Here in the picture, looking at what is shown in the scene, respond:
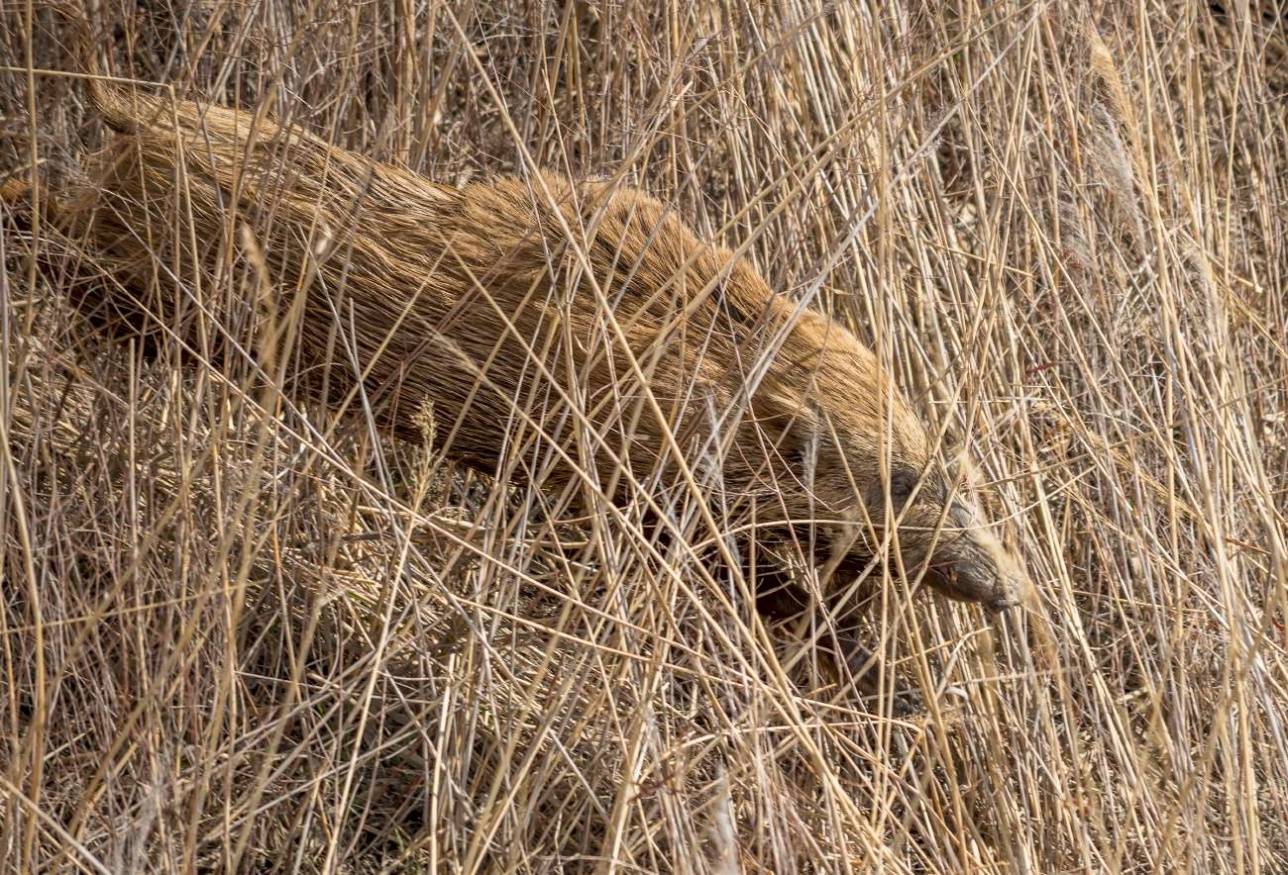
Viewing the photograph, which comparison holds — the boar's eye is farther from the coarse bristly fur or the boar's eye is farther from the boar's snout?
the boar's snout

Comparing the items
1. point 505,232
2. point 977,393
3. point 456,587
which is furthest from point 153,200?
point 977,393

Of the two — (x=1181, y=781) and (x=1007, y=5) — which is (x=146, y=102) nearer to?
(x=1007, y=5)

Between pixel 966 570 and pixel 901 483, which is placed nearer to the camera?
pixel 966 570

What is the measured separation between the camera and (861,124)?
94.7 inches

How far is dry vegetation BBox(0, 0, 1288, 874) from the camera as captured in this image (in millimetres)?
2082

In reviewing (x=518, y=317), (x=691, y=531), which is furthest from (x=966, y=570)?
(x=518, y=317)

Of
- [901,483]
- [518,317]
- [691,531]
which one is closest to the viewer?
[691,531]

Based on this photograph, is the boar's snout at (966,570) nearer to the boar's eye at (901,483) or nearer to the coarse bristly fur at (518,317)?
the coarse bristly fur at (518,317)

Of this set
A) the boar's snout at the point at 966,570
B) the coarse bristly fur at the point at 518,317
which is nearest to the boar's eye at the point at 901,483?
the coarse bristly fur at the point at 518,317

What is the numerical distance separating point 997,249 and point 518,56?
129 cm

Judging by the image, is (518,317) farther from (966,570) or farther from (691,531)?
(966,570)

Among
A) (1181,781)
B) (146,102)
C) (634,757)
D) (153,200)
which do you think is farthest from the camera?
(146,102)

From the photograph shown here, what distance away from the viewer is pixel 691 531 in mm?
2141

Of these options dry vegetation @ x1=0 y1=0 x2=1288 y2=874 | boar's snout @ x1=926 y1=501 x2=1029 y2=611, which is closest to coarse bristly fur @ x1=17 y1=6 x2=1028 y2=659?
boar's snout @ x1=926 y1=501 x2=1029 y2=611
